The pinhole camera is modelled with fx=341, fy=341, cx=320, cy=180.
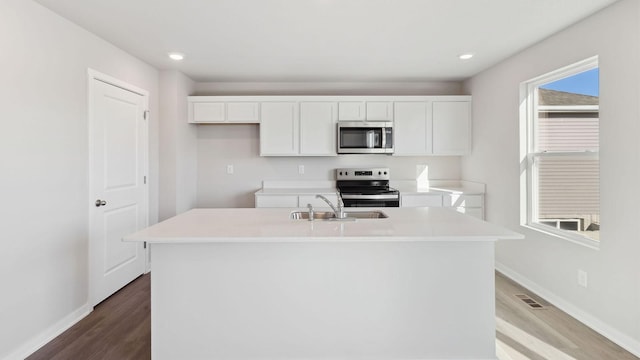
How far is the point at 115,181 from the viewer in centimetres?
314

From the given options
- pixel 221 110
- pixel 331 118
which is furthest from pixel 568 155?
pixel 221 110

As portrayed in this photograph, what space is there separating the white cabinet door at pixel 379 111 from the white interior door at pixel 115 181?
2606mm

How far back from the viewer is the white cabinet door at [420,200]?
13.6ft

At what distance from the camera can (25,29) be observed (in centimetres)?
220

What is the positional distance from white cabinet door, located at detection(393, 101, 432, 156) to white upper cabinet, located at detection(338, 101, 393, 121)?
11 centimetres

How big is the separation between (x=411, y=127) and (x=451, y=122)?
53 cm

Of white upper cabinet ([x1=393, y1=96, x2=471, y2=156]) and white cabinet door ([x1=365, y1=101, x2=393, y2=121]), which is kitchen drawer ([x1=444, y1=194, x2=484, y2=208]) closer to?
white upper cabinet ([x1=393, y1=96, x2=471, y2=156])

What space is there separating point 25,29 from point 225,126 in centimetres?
251

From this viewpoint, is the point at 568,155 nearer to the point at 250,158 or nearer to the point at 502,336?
the point at 502,336

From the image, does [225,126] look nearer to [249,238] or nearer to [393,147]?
[393,147]

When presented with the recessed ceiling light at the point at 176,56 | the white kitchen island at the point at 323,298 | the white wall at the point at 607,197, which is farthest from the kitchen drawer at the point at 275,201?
the white wall at the point at 607,197

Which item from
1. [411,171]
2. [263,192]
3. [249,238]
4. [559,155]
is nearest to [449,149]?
[411,171]

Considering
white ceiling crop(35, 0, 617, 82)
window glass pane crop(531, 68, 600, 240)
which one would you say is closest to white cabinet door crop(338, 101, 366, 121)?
white ceiling crop(35, 0, 617, 82)

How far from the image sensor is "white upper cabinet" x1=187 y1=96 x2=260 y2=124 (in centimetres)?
430
